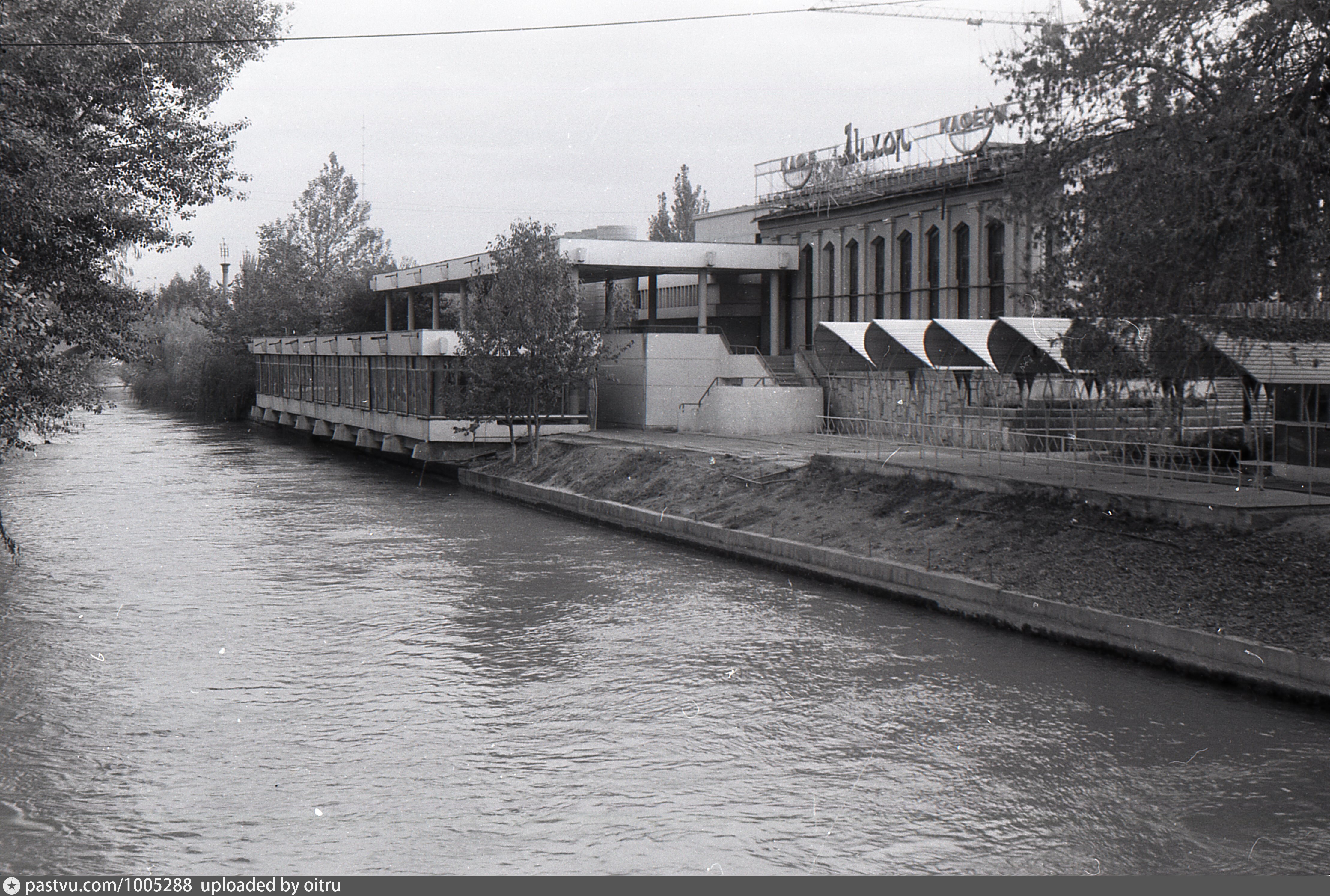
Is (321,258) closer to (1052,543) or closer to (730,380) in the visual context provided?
(730,380)

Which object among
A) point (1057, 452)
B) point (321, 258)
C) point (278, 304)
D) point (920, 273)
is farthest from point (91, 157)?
point (321, 258)

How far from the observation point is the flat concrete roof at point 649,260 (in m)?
45.0

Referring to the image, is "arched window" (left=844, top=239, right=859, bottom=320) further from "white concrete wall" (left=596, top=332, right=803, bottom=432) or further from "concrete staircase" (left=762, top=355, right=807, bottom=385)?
"white concrete wall" (left=596, top=332, right=803, bottom=432)

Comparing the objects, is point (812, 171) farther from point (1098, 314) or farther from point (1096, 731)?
point (1096, 731)

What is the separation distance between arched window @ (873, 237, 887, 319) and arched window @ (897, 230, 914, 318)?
685 millimetres

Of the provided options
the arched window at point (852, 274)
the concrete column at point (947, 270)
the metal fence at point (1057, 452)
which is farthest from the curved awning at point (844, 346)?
the arched window at point (852, 274)

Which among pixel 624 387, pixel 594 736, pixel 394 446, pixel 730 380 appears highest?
pixel 730 380

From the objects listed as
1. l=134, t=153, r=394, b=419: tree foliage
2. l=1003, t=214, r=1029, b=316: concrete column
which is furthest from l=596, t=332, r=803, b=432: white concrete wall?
l=134, t=153, r=394, b=419: tree foliage

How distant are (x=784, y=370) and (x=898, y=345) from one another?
13359 mm

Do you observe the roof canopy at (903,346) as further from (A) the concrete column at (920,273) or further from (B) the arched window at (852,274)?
(B) the arched window at (852,274)

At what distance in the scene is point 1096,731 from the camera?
38.6 ft

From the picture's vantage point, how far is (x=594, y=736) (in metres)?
11.4

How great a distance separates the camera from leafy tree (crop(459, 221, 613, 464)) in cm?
3728

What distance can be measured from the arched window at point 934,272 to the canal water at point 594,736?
2384 cm
